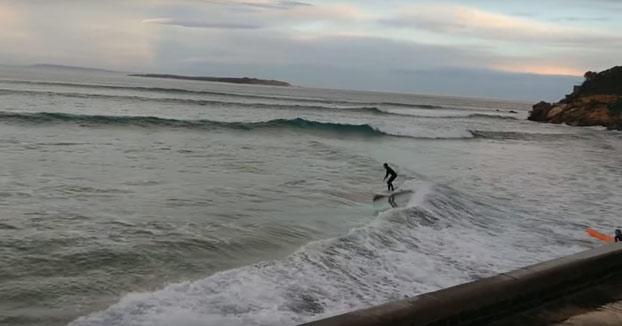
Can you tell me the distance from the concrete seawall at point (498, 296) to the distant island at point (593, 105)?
2261 inches

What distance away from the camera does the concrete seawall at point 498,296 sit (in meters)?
3.77

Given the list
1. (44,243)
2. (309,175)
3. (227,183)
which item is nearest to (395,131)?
(309,175)

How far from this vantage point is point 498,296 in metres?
4.31

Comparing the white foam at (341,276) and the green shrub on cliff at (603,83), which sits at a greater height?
the green shrub on cliff at (603,83)

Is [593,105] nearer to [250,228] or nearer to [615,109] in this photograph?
[615,109]

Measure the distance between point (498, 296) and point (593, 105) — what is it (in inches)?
2668

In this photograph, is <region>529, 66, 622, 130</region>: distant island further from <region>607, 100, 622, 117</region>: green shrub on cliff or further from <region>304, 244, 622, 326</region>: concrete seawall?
<region>304, 244, 622, 326</region>: concrete seawall

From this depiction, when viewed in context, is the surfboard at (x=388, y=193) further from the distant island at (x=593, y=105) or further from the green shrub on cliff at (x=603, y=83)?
the green shrub on cliff at (x=603, y=83)

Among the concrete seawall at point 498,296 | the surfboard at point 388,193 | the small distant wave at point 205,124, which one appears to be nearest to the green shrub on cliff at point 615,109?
the small distant wave at point 205,124

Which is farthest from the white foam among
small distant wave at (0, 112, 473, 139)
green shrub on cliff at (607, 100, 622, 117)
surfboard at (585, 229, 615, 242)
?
green shrub on cliff at (607, 100, 622, 117)

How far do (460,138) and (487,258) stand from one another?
1235 inches

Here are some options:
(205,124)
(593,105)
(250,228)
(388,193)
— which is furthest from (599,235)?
(593,105)

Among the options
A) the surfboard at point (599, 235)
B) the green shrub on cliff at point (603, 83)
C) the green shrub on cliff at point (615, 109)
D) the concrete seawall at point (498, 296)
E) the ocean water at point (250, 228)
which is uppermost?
the green shrub on cliff at point (603, 83)

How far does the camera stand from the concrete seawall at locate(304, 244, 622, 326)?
3.77 meters
